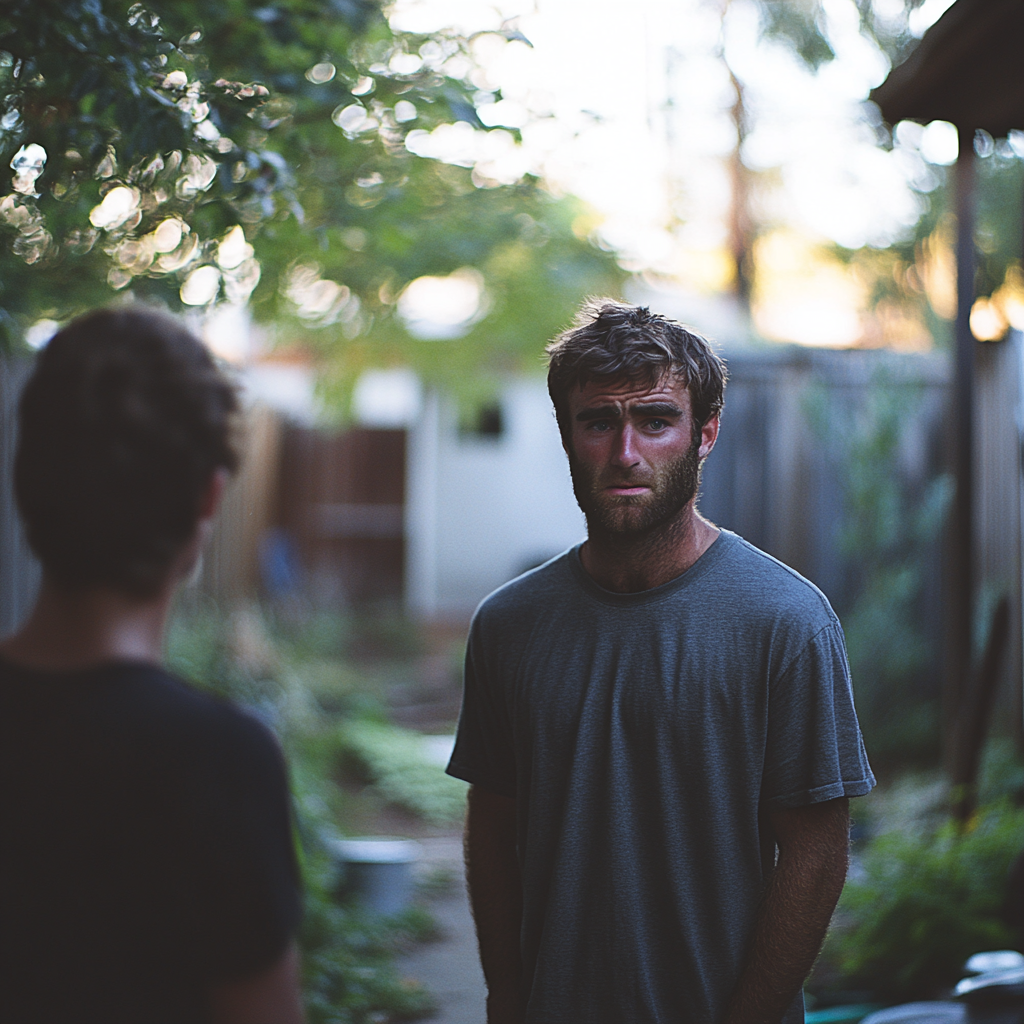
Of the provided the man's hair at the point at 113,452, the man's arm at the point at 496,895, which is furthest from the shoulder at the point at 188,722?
the man's arm at the point at 496,895

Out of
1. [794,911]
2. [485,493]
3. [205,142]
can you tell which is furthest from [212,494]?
[485,493]

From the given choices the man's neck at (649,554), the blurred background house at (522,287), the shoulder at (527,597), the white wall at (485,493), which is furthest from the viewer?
the white wall at (485,493)

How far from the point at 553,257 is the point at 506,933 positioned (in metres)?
7.08

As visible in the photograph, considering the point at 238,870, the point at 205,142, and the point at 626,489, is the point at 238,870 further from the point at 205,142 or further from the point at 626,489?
the point at 205,142

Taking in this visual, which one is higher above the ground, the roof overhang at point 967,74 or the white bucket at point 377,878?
the roof overhang at point 967,74

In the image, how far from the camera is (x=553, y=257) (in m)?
8.50

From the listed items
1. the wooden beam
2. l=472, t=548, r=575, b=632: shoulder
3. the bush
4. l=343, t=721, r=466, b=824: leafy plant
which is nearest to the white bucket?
Result: l=343, t=721, r=466, b=824: leafy plant

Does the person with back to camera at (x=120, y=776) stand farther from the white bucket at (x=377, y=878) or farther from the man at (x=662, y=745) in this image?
the white bucket at (x=377, y=878)

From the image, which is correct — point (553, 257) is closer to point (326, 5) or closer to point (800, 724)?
point (326, 5)

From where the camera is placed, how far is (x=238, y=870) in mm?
1132

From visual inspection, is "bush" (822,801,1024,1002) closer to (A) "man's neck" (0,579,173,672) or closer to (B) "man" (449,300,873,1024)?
(B) "man" (449,300,873,1024)

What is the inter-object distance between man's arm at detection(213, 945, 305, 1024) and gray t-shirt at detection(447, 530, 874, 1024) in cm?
79

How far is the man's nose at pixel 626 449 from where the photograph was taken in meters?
1.94

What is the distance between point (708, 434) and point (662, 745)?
64cm
